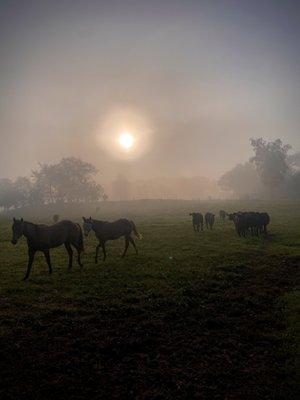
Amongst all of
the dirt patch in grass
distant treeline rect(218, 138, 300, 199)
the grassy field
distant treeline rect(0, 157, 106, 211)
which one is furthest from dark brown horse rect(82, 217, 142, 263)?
distant treeline rect(0, 157, 106, 211)

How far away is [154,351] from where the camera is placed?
10672 mm

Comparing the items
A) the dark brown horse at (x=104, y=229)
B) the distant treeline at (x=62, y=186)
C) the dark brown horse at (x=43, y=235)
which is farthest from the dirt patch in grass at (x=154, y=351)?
the distant treeline at (x=62, y=186)

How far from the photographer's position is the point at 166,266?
21.9 meters

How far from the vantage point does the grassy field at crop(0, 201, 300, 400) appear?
29.3 ft

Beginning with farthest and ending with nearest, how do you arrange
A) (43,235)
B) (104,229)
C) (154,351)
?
1. (104,229)
2. (43,235)
3. (154,351)

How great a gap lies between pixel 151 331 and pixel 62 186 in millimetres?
130112

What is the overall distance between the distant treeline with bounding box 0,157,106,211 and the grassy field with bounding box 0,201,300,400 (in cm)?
11786

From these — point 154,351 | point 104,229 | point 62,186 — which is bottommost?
point 154,351

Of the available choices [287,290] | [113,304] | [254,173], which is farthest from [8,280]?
[254,173]

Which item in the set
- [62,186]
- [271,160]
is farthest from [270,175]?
[62,186]

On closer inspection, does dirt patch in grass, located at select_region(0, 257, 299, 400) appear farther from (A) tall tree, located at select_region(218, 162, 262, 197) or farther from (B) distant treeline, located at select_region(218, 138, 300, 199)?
(A) tall tree, located at select_region(218, 162, 262, 197)

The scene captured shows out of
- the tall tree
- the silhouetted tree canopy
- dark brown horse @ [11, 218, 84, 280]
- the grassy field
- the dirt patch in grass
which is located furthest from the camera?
the tall tree

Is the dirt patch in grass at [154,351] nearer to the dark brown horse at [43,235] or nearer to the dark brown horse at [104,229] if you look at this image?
the dark brown horse at [43,235]

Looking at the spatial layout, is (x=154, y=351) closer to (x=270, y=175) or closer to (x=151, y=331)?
(x=151, y=331)
